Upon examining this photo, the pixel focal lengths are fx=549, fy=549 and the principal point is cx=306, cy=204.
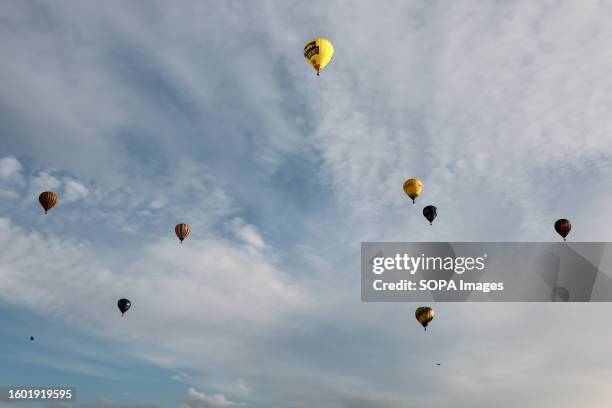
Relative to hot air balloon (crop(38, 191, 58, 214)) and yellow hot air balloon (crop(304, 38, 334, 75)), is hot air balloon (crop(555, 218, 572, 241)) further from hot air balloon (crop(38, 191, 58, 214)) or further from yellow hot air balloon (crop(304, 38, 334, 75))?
hot air balloon (crop(38, 191, 58, 214))

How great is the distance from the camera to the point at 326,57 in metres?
77.8

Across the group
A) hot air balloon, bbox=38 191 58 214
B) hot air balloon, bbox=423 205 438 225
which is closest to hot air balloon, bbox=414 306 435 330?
hot air balloon, bbox=423 205 438 225

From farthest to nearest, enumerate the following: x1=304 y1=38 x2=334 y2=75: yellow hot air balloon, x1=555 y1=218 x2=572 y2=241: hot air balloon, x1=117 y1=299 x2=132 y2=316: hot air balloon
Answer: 1. x1=117 y1=299 x2=132 y2=316: hot air balloon
2. x1=555 y1=218 x2=572 y2=241: hot air balloon
3. x1=304 y1=38 x2=334 y2=75: yellow hot air balloon

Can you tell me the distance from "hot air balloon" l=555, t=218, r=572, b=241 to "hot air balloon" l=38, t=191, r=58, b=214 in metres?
78.1

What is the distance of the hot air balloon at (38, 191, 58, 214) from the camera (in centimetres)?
8475

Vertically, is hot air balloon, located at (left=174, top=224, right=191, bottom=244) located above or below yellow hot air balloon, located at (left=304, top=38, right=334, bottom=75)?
below

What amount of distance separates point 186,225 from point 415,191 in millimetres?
37705

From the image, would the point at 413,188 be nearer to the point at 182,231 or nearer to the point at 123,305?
the point at 182,231

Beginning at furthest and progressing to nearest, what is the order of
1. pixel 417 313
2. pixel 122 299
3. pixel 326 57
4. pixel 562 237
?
1. pixel 122 299
2. pixel 417 313
3. pixel 562 237
4. pixel 326 57

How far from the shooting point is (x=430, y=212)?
282ft

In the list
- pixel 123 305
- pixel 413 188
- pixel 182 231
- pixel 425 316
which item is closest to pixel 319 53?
pixel 413 188

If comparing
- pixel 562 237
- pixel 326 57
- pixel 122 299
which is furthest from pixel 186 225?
pixel 562 237

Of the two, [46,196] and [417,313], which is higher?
[46,196]

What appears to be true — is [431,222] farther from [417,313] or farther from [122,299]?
[122,299]
